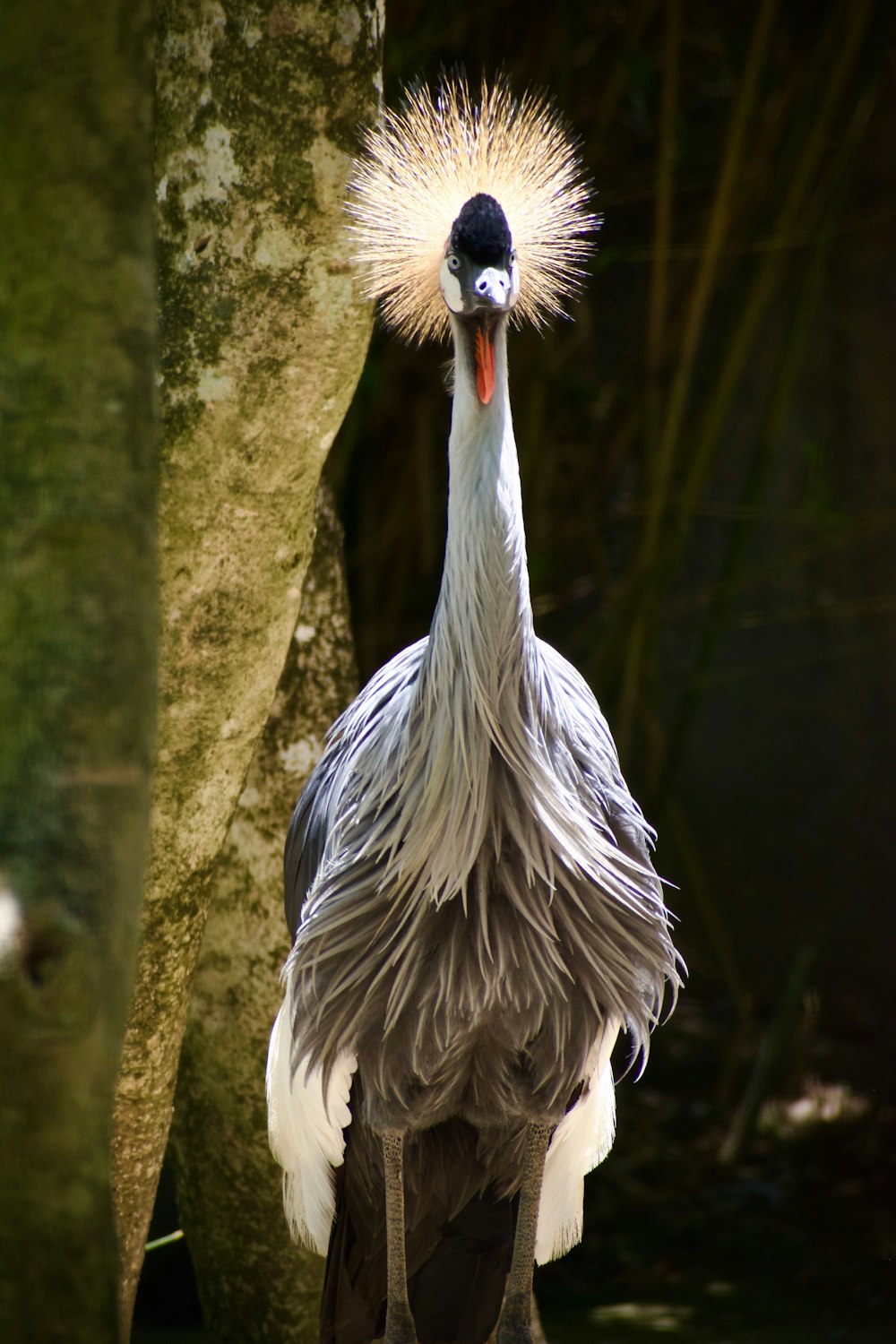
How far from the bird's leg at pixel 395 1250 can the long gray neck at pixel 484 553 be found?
0.60m

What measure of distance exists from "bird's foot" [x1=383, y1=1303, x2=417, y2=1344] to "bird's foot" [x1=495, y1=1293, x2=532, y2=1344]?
117 mm

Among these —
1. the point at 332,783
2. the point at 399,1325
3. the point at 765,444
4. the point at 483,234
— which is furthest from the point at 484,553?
the point at 765,444

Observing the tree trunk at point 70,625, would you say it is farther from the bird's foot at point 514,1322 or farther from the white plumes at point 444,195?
the bird's foot at point 514,1322

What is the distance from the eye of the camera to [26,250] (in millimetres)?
1040

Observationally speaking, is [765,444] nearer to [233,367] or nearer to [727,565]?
[727,565]

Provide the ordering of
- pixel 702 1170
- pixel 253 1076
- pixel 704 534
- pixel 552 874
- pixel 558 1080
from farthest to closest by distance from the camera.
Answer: pixel 704 534
pixel 702 1170
pixel 253 1076
pixel 558 1080
pixel 552 874

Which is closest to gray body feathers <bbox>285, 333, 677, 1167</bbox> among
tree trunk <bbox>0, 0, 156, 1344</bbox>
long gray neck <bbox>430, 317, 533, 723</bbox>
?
long gray neck <bbox>430, 317, 533, 723</bbox>

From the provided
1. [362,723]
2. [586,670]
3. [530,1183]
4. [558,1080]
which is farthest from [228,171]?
[586,670]

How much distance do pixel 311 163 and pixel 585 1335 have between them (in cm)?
216

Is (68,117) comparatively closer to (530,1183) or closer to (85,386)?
(85,386)

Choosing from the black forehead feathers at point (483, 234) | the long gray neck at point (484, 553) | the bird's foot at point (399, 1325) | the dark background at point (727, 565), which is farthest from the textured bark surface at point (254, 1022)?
the dark background at point (727, 565)

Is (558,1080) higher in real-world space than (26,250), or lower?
lower

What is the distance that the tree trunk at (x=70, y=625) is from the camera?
0.98 m

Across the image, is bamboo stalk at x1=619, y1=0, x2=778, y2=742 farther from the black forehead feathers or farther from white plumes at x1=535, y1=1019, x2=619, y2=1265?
the black forehead feathers
